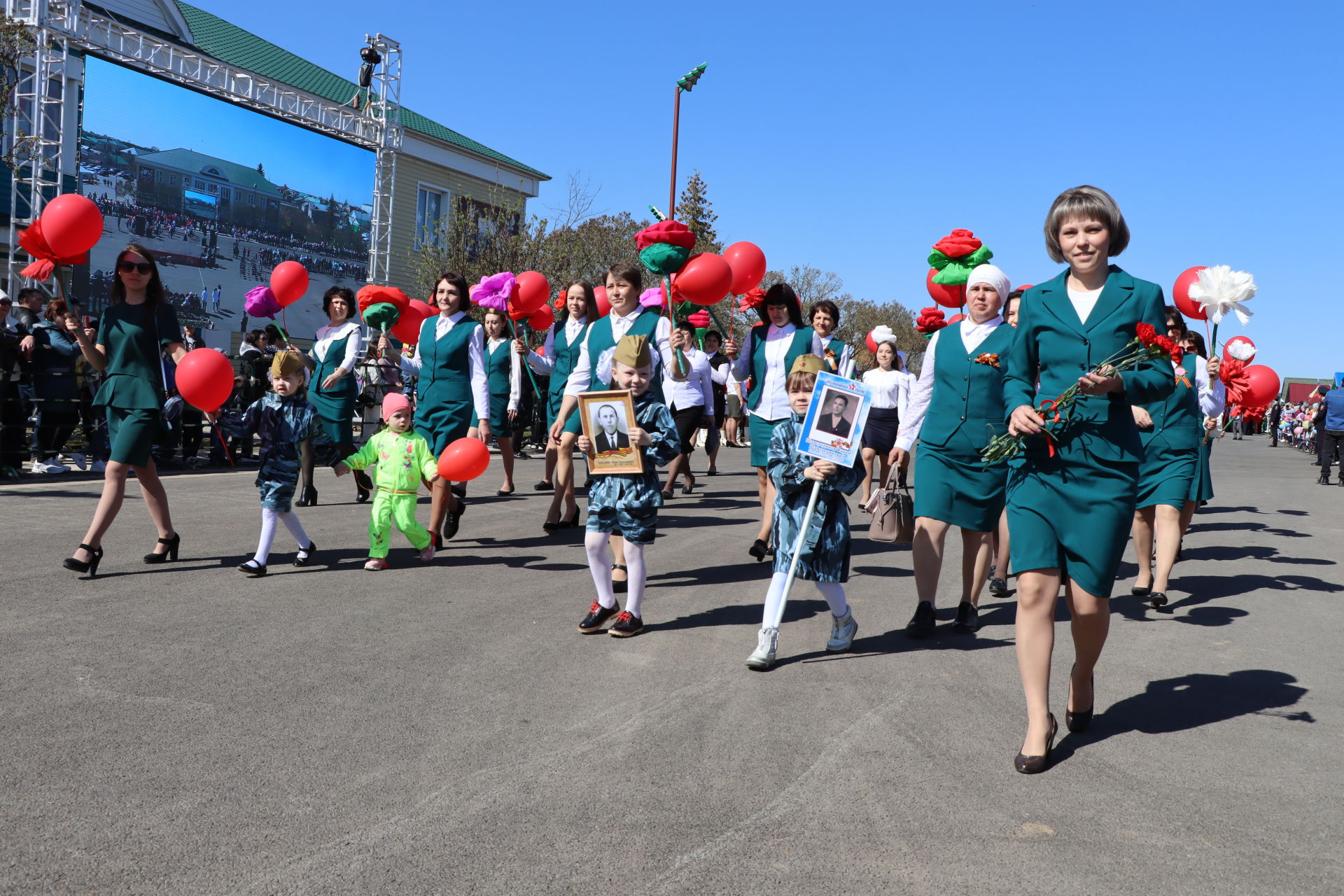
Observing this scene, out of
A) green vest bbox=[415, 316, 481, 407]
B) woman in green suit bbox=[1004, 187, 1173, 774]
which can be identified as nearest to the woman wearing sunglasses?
green vest bbox=[415, 316, 481, 407]

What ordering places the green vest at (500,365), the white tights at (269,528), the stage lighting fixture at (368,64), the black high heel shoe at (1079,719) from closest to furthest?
1. the black high heel shoe at (1079,719)
2. the white tights at (269,528)
3. the green vest at (500,365)
4. the stage lighting fixture at (368,64)

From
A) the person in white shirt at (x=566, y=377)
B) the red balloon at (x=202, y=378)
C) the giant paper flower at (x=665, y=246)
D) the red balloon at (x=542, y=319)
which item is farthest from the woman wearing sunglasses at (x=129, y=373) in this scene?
the red balloon at (x=542, y=319)

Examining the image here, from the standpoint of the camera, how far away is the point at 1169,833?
3.40 meters

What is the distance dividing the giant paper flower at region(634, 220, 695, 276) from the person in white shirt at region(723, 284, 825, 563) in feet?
3.98

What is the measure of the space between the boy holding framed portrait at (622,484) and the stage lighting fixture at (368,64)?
2447 centimetres

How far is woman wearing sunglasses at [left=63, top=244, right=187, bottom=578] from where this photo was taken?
6738 mm

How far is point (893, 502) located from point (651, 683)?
201 cm

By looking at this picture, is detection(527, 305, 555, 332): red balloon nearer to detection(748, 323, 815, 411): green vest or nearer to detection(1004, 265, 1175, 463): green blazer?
detection(748, 323, 815, 411): green vest

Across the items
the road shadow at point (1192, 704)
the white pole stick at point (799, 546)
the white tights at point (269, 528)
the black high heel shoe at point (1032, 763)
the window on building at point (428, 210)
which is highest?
the window on building at point (428, 210)

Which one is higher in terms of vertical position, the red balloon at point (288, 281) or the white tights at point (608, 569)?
the red balloon at point (288, 281)

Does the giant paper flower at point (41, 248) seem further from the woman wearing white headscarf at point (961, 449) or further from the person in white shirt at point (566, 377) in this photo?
the woman wearing white headscarf at point (961, 449)

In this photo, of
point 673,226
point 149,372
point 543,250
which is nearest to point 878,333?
point 673,226

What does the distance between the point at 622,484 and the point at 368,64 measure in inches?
984

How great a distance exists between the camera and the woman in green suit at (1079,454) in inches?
156
